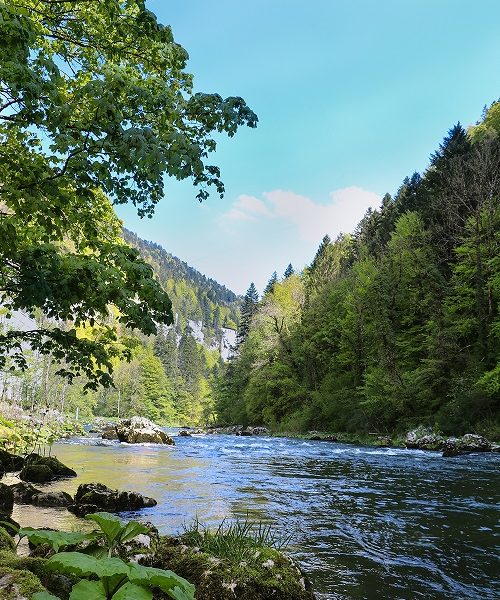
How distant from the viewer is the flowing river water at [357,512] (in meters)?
5.55

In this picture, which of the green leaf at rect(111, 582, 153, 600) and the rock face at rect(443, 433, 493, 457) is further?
the rock face at rect(443, 433, 493, 457)

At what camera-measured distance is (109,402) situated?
10550cm

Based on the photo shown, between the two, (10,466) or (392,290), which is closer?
(10,466)

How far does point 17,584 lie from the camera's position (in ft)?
8.05

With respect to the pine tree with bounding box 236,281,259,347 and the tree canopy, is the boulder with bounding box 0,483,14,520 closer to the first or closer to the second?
the tree canopy

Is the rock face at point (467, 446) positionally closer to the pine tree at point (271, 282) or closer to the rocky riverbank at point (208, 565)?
the rocky riverbank at point (208, 565)

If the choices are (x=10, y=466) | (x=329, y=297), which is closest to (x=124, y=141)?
(x=10, y=466)

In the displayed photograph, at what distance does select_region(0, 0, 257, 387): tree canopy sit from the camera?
391cm

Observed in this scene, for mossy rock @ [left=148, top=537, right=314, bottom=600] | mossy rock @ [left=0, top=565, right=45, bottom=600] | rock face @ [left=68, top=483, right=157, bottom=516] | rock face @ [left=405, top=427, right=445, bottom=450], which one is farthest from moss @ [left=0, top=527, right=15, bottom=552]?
rock face @ [left=405, top=427, right=445, bottom=450]

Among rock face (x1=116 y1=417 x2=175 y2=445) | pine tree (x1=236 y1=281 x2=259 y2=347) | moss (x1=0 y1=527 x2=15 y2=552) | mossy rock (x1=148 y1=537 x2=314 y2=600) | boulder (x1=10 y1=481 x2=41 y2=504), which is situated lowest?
rock face (x1=116 y1=417 x2=175 y2=445)

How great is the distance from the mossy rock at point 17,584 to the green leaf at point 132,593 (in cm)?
48

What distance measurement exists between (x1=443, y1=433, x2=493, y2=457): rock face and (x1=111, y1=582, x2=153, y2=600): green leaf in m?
20.5

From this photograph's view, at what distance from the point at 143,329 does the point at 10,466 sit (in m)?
11.3

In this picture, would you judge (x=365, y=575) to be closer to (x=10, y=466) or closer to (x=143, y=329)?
(x=143, y=329)
